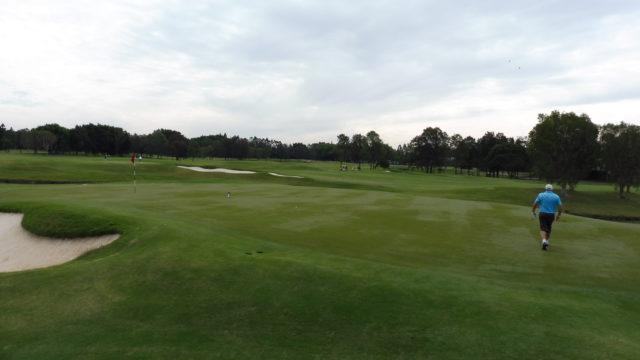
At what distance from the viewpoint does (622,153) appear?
56.8 m

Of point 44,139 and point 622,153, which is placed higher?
point 44,139

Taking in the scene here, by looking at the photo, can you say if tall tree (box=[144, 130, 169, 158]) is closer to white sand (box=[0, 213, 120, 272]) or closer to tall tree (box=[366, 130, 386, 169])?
tall tree (box=[366, 130, 386, 169])

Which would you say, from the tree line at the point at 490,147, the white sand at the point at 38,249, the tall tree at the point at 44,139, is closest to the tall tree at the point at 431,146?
the tree line at the point at 490,147

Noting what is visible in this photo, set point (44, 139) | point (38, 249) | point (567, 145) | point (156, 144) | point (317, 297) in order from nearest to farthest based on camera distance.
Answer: point (317, 297)
point (38, 249)
point (567, 145)
point (44, 139)
point (156, 144)

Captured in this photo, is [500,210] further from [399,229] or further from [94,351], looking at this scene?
[94,351]

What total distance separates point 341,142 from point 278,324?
456 ft

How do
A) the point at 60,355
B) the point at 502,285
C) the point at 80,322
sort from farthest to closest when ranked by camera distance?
the point at 502,285, the point at 80,322, the point at 60,355

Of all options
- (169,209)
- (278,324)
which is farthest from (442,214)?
(278,324)

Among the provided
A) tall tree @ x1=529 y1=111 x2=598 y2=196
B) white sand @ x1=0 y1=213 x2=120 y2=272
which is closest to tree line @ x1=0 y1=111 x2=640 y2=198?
tall tree @ x1=529 y1=111 x2=598 y2=196

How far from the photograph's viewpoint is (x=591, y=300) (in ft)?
28.4

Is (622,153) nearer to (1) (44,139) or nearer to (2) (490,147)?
(2) (490,147)

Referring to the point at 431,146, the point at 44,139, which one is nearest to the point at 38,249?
the point at 431,146

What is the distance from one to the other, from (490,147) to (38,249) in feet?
471

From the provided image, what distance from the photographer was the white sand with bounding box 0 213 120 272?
13.7 meters
